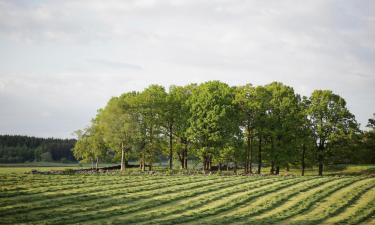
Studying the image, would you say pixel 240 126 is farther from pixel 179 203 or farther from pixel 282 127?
pixel 179 203

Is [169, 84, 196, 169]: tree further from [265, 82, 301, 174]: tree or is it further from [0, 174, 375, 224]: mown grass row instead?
[0, 174, 375, 224]: mown grass row

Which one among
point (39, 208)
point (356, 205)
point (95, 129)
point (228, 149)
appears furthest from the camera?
point (95, 129)

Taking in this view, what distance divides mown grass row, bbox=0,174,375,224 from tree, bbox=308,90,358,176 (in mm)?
27752

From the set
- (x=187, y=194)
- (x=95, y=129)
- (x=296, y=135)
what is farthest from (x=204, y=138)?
(x=187, y=194)

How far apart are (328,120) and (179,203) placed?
4925 centimetres

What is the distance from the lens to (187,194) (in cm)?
3894

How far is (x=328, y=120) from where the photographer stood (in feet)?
246

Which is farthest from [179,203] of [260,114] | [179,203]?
[260,114]

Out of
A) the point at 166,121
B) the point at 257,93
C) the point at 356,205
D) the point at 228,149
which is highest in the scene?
the point at 257,93

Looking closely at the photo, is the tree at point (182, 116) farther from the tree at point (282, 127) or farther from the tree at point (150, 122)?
the tree at point (282, 127)

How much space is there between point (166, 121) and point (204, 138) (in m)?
9.50

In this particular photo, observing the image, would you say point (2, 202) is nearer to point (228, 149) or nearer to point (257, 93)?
point (228, 149)

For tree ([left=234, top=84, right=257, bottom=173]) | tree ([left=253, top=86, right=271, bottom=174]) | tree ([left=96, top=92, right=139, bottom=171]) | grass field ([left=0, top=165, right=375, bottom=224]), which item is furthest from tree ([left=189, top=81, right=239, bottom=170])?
grass field ([left=0, top=165, right=375, bottom=224])

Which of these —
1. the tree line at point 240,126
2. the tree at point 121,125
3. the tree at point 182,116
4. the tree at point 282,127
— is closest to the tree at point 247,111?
the tree line at point 240,126
